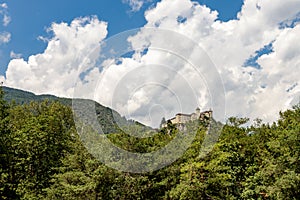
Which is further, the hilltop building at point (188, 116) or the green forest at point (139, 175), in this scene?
the green forest at point (139, 175)

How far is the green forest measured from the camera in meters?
17.4

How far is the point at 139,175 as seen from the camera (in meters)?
19.7

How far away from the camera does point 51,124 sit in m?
23.8

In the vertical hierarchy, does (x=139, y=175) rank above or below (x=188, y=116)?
below

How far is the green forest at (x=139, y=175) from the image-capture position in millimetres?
17375

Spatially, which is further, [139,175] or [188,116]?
[139,175]

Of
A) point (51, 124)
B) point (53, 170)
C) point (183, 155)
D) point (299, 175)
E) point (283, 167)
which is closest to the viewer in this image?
point (299, 175)

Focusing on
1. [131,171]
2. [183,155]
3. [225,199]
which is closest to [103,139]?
[131,171]

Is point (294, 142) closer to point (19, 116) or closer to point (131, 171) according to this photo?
point (131, 171)

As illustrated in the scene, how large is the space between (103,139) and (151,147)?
135 inches

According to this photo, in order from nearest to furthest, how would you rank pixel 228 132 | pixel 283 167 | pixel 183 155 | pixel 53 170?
pixel 283 167
pixel 53 170
pixel 183 155
pixel 228 132

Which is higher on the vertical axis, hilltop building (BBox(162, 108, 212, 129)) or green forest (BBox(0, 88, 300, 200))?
hilltop building (BBox(162, 108, 212, 129))

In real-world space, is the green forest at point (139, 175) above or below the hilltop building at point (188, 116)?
below

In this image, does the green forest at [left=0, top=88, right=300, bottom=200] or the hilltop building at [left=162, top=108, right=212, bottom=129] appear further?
the green forest at [left=0, top=88, right=300, bottom=200]
